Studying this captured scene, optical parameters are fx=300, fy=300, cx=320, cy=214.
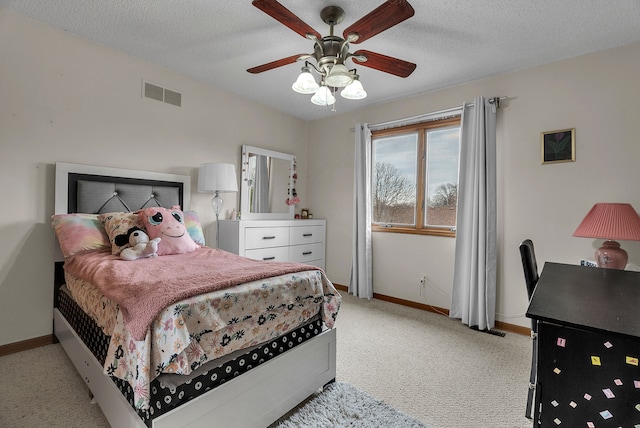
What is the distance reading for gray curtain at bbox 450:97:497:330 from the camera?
9.34 feet

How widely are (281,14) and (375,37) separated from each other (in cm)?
103

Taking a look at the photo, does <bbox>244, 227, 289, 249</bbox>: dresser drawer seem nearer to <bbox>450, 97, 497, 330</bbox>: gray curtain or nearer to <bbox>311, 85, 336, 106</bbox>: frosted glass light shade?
<bbox>311, 85, 336, 106</bbox>: frosted glass light shade

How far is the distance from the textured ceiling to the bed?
4.78 feet

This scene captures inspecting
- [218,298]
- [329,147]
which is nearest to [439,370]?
[218,298]

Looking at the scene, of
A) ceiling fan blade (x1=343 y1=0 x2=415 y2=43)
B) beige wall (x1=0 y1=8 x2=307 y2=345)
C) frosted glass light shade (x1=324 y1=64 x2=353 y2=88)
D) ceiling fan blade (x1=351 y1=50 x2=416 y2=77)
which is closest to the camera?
ceiling fan blade (x1=343 y1=0 x2=415 y2=43)

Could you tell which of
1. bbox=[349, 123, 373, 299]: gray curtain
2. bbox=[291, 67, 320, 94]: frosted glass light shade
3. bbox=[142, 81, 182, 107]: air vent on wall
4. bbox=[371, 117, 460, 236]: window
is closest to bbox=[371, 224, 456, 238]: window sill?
bbox=[371, 117, 460, 236]: window

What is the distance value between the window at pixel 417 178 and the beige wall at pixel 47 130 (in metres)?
2.41

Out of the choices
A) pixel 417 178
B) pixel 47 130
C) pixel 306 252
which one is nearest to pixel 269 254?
pixel 306 252

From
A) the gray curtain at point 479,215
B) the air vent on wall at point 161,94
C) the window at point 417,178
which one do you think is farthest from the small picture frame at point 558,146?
the air vent on wall at point 161,94

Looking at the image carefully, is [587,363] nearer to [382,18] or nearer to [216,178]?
[382,18]

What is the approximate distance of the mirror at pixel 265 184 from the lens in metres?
3.72

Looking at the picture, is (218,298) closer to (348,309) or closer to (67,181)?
(67,181)

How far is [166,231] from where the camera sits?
7.44 feet

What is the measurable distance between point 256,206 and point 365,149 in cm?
156
